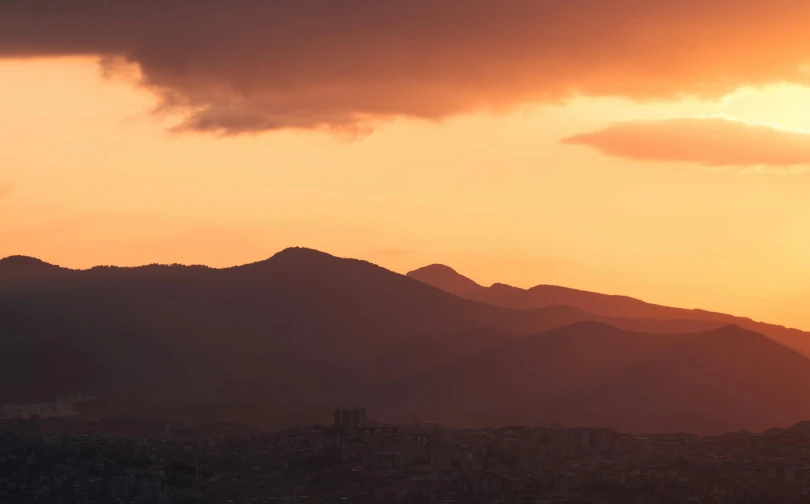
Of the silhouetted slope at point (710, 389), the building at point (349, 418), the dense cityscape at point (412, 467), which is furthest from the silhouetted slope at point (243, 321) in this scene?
the dense cityscape at point (412, 467)

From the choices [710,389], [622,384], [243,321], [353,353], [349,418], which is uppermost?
[243,321]

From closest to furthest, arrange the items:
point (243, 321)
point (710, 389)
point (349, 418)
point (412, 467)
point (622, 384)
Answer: point (412, 467) → point (349, 418) → point (710, 389) → point (622, 384) → point (243, 321)

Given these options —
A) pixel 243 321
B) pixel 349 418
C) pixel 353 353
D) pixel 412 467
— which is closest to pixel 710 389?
pixel 353 353

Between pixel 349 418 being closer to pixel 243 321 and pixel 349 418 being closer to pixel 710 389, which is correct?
pixel 710 389

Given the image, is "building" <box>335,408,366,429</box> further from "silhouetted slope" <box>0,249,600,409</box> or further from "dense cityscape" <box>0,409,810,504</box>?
"silhouetted slope" <box>0,249,600,409</box>

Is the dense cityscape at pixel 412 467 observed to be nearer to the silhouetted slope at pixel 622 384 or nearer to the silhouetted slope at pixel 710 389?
the silhouetted slope at pixel 622 384

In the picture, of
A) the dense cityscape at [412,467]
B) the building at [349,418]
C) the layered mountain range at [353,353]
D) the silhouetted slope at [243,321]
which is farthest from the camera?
the silhouetted slope at [243,321]
